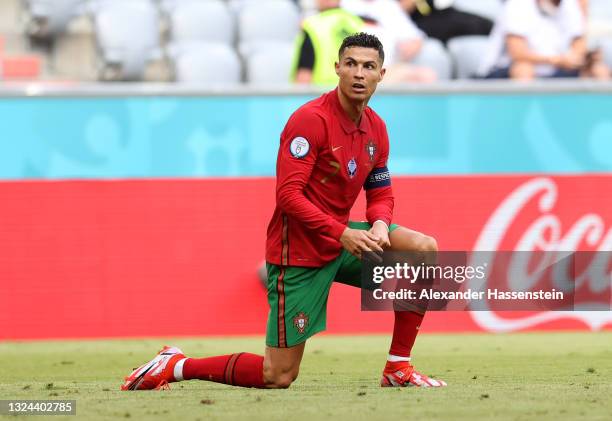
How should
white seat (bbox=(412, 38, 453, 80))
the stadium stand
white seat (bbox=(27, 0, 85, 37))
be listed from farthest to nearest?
white seat (bbox=(27, 0, 85, 37))
the stadium stand
white seat (bbox=(412, 38, 453, 80))

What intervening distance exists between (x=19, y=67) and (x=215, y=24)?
6.66 feet

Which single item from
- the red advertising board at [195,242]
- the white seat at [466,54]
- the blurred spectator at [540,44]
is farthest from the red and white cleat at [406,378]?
the white seat at [466,54]

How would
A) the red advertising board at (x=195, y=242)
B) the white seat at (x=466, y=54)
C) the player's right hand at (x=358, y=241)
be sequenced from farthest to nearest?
the white seat at (x=466, y=54), the red advertising board at (x=195, y=242), the player's right hand at (x=358, y=241)

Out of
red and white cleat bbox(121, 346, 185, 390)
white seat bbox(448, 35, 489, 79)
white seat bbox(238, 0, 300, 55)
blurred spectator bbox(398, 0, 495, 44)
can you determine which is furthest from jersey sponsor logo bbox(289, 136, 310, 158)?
white seat bbox(238, 0, 300, 55)

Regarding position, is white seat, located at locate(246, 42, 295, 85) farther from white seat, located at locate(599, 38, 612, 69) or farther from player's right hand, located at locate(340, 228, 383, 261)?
player's right hand, located at locate(340, 228, 383, 261)

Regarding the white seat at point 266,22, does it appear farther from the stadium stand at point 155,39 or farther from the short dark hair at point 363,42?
the short dark hair at point 363,42

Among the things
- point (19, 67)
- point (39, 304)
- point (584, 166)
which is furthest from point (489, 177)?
point (19, 67)

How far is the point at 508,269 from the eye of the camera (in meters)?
7.18

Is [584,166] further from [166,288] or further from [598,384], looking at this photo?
[598,384]

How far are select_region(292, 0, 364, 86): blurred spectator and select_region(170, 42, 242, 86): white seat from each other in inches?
40.8

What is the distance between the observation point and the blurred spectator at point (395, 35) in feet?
38.2

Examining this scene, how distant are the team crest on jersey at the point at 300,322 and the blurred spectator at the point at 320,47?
16.6 ft

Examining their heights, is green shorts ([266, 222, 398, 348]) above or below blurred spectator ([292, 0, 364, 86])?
below

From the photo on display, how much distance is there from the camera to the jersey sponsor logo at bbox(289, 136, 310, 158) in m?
6.14
